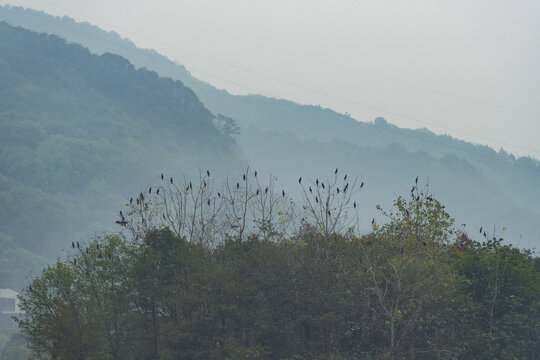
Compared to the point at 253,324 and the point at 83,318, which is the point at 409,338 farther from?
the point at 83,318

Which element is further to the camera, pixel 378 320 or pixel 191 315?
pixel 191 315

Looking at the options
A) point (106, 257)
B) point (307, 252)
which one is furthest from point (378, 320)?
point (106, 257)

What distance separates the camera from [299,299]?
110ft

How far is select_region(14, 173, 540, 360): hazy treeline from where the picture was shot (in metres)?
31.1

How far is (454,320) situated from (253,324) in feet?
30.5

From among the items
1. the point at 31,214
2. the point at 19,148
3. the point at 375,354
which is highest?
the point at 19,148

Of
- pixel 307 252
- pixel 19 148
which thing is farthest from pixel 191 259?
pixel 19 148

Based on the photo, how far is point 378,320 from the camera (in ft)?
105

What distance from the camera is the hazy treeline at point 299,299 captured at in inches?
1225

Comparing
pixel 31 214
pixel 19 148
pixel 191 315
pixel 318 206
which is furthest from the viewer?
→ pixel 19 148

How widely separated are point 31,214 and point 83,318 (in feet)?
487

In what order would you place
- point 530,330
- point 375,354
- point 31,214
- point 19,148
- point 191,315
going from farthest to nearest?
1. point 19,148
2. point 31,214
3. point 191,315
4. point 375,354
5. point 530,330

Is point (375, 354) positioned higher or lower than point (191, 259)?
lower

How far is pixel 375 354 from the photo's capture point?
31922 millimetres
